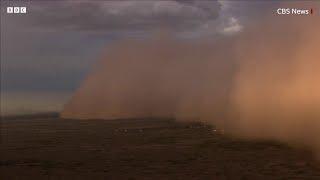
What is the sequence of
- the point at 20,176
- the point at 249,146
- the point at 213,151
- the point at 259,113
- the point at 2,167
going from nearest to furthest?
1. the point at 20,176
2. the point at 2,167
3. the point at 213,151
4. the point at 249,146
5. the point at 259,113

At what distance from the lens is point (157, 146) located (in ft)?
214

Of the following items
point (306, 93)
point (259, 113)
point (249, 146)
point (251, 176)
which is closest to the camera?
point (251, 176)

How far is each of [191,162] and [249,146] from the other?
17.5 m

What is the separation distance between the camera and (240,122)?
9531 centimetres

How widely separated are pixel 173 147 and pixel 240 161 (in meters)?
17.7

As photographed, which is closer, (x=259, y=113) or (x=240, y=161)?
(x=240, y=161)

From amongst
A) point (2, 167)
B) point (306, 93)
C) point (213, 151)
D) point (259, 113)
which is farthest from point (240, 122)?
point (2, 167)

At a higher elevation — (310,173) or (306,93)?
(306,93)

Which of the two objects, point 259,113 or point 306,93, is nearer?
point 306,93

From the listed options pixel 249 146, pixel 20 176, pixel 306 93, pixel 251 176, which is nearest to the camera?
pixel 251 176

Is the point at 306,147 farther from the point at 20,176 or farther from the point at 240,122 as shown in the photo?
the point at 240,122

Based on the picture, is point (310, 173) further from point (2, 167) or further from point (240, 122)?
point (240, 122)

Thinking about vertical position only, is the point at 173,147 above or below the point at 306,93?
below

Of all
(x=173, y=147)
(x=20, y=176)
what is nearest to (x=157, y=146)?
(x=173, y=147)
